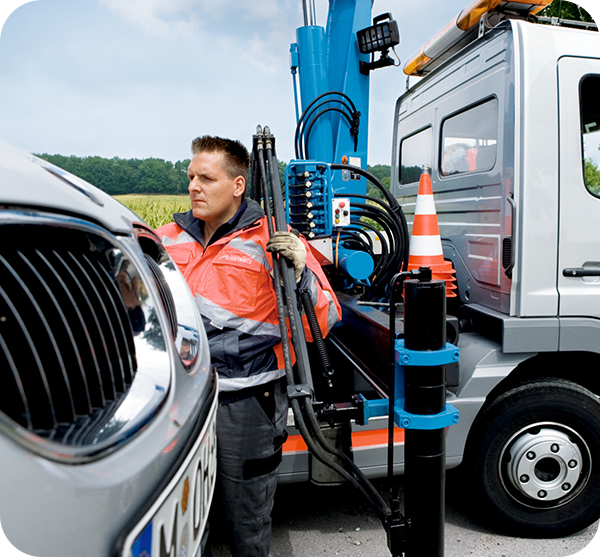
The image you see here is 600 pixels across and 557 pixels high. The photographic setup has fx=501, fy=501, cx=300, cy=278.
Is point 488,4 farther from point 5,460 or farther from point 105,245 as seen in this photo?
point 5,460

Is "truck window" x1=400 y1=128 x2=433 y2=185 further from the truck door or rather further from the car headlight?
the car headlight

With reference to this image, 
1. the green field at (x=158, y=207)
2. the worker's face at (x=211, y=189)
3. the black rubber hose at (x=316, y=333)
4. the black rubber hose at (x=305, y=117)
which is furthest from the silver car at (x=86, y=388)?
the green field at (x=158, y=207)

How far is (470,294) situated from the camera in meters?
2.97

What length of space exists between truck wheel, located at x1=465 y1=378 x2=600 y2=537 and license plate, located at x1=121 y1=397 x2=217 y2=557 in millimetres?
1835

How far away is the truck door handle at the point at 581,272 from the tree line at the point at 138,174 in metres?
1.60

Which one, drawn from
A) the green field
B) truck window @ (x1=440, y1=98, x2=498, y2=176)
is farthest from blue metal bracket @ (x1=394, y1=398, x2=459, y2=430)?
the green field

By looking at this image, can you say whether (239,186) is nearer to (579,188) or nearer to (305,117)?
(579,188)

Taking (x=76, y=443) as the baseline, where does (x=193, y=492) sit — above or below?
below

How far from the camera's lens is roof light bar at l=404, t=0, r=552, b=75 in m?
2.80

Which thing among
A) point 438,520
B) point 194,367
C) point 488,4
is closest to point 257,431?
point 438,520

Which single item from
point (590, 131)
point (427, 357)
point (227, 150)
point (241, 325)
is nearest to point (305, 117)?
point (227, 150)

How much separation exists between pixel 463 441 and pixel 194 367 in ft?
5.96

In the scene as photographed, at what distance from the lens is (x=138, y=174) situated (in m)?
6.19

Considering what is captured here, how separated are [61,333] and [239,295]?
1.11 metres
